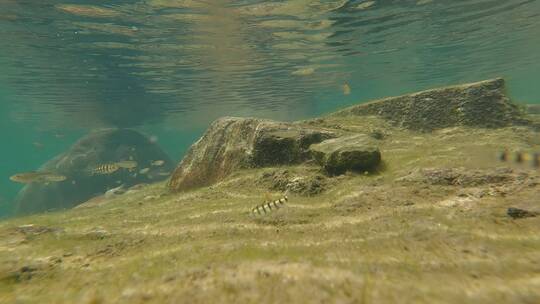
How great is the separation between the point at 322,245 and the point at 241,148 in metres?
3.88

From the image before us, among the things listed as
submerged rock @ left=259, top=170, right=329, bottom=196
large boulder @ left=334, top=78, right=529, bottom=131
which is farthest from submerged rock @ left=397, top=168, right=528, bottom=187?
large boulder @ left=334, top=78, right=529, bottom=131

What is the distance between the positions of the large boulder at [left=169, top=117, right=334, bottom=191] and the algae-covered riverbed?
2.50ft

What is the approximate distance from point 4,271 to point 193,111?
125 ft

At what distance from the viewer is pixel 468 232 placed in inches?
118

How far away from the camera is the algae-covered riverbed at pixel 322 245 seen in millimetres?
2268

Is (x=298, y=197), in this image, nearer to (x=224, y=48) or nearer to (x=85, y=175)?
(x=224, y=48)

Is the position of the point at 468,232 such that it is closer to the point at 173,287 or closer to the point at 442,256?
the point at 442,256

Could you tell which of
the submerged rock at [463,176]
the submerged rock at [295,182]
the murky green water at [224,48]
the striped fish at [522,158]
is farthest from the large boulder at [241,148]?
the murky green water at [224,48]

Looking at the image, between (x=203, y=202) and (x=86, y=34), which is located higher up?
(x=86, y=34)

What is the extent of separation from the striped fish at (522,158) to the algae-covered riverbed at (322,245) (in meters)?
0.11

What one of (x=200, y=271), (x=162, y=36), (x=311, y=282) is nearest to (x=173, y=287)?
(x=200, y=271)

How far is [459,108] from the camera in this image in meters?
7.34

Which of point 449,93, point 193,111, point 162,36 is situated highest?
point 162,36

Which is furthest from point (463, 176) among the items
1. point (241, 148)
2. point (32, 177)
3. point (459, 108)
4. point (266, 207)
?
point (32, 177)
